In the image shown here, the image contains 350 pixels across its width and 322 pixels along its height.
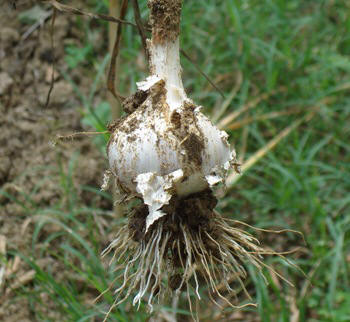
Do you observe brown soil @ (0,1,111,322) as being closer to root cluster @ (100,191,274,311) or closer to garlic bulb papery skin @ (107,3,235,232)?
root cluster @ (100,191,274,311)

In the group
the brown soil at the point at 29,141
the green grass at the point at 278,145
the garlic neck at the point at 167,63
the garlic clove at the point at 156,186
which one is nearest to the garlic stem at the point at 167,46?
the garlic neck at the point at 167,63

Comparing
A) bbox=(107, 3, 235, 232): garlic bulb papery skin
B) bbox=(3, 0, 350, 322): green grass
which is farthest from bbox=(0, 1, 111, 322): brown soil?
bbox=(107, 3, 235, 232): garlic bulb papery skin

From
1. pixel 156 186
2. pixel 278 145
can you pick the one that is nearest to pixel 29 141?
pixel 278 145

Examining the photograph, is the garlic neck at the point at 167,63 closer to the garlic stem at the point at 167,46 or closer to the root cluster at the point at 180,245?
the garlic stem at the point at 167,46

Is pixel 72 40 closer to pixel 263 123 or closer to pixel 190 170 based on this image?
pixel 263 123

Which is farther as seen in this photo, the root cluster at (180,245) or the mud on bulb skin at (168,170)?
the root cluster at (180,245)

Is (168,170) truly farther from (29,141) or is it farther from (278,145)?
(278,145)

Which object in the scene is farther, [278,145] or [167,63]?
[278,145]
